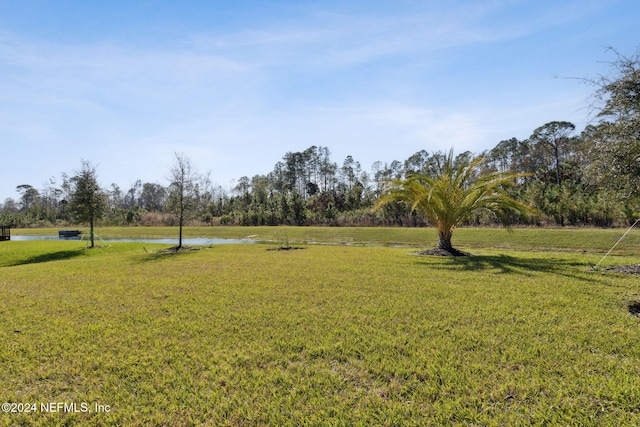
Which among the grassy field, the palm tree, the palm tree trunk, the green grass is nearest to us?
the grassy field

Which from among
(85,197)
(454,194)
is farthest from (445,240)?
(85,197)

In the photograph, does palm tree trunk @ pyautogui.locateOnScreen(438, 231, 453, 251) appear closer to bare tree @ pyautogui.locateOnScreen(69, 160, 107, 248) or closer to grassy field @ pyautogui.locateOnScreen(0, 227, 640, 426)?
grassy field @ pyautogui.locateOnScreen(0, 227, 640, 426)

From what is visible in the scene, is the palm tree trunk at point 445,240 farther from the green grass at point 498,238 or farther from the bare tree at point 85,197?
the bare tree at point 85,197

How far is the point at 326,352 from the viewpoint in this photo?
407 cm

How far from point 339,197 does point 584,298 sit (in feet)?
170

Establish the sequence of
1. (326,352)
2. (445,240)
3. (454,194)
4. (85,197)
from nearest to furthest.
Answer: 1. (326,352)
2. (454,194)
3. (445,240)
4. (85,197)

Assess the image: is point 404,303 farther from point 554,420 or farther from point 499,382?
point 554,420

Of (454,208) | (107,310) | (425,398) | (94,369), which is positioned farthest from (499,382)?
(454,208)

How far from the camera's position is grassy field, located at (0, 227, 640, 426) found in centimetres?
294

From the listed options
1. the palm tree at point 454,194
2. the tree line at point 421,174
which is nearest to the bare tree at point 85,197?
the tree line at point 421,174

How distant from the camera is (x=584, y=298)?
6.34m

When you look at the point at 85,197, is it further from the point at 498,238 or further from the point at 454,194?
the point at 498,238

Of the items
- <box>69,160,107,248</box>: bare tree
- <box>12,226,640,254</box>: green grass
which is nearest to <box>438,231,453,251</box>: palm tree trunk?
<box>12,226,640,254</box>: green grass

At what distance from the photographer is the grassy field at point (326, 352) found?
294cm
